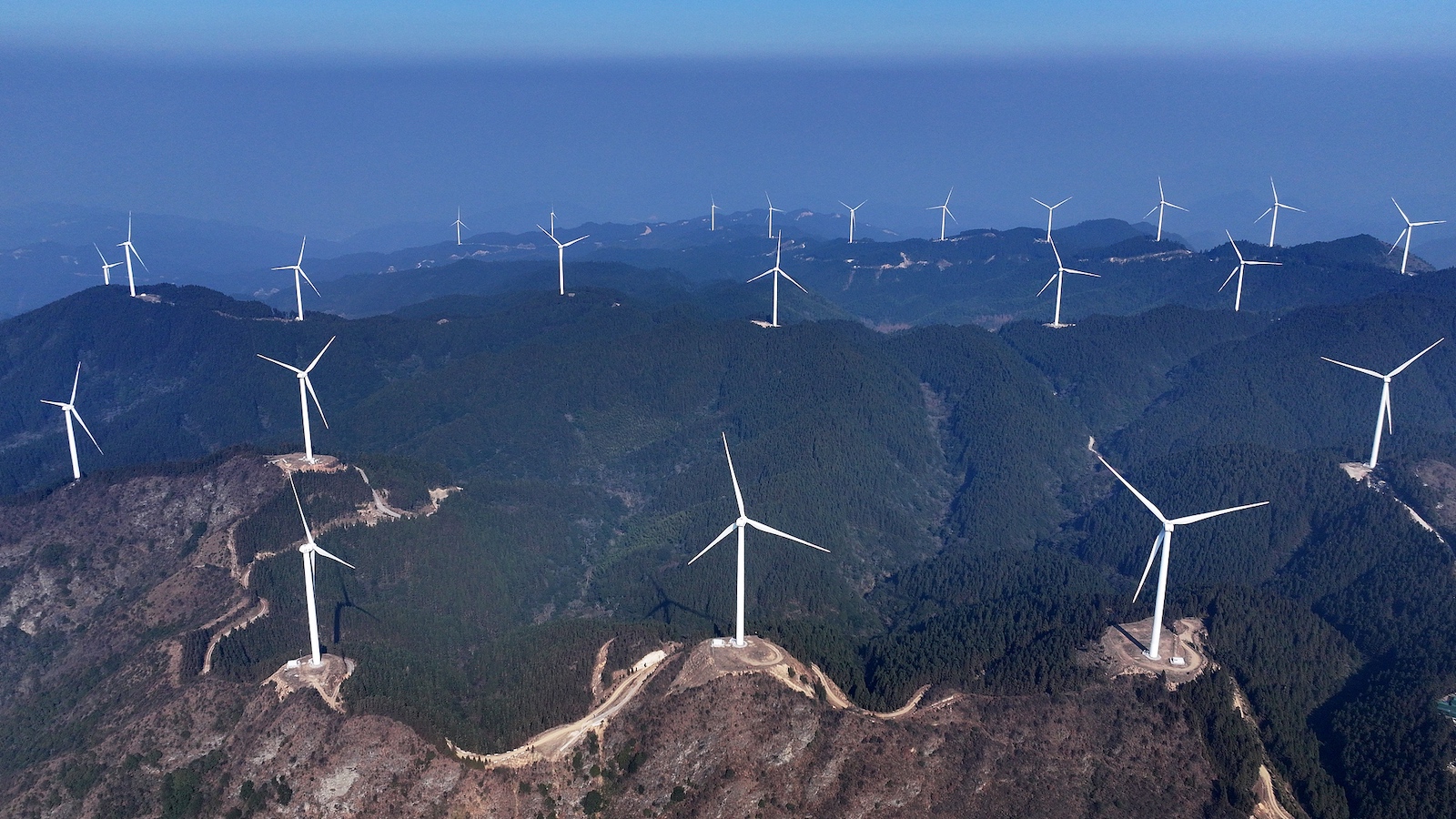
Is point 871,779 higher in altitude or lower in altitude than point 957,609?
higher

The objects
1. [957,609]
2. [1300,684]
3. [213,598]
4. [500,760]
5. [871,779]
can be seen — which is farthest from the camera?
[957,609]

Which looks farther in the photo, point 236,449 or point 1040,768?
point 236,449

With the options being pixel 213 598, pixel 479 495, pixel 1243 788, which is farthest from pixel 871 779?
pixel 479 495

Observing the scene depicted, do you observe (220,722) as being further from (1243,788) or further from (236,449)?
(1243,788)

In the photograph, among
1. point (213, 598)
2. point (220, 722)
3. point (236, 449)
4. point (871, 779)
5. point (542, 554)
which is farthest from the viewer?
point (542, 554)

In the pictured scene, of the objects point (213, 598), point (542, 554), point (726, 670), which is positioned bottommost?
point (542, 554)

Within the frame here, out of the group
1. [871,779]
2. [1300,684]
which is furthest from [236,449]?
[1300,684]

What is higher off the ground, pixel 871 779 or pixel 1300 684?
pixel 871 779

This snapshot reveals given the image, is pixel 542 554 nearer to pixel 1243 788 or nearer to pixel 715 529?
pixel 715 529

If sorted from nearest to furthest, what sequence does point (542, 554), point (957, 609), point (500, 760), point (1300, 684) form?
point (500, 760) → point (1300, 684) → point (957, 609) → point (542, 554)
